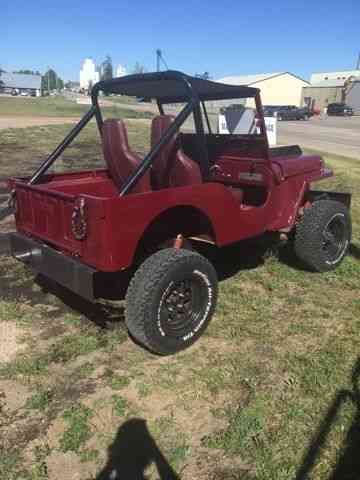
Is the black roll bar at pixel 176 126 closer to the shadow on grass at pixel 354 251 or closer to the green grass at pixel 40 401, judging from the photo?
the green grass at pixel 40 401

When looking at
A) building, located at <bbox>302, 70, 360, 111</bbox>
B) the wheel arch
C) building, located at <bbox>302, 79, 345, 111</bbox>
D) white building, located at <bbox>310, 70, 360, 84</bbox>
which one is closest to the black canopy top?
the wheel arch

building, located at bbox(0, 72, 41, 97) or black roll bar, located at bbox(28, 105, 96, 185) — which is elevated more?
building, located at bbox(0, 72, 41, 97)

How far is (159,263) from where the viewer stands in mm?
3051

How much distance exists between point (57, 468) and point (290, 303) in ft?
8.23

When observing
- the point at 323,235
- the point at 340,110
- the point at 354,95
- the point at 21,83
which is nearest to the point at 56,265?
the point at 323,235

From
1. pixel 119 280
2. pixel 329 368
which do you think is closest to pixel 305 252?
pixel 329 368

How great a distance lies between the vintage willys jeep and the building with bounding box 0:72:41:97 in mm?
124340

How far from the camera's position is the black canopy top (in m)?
3.36

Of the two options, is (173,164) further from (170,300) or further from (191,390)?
(191,390)

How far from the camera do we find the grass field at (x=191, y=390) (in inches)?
91.5

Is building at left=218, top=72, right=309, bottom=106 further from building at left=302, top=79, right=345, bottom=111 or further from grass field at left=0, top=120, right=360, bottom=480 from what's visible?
grass field at left=0, top=120, right=360, bottom=480

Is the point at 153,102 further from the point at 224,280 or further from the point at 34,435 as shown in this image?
the point at 34,435

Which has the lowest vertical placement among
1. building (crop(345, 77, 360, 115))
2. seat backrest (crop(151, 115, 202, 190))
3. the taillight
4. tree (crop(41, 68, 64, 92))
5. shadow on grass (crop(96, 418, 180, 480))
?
shadow on grass (crop(96, 418, 180, 480))

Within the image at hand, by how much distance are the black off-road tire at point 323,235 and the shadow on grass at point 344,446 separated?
1.81m
